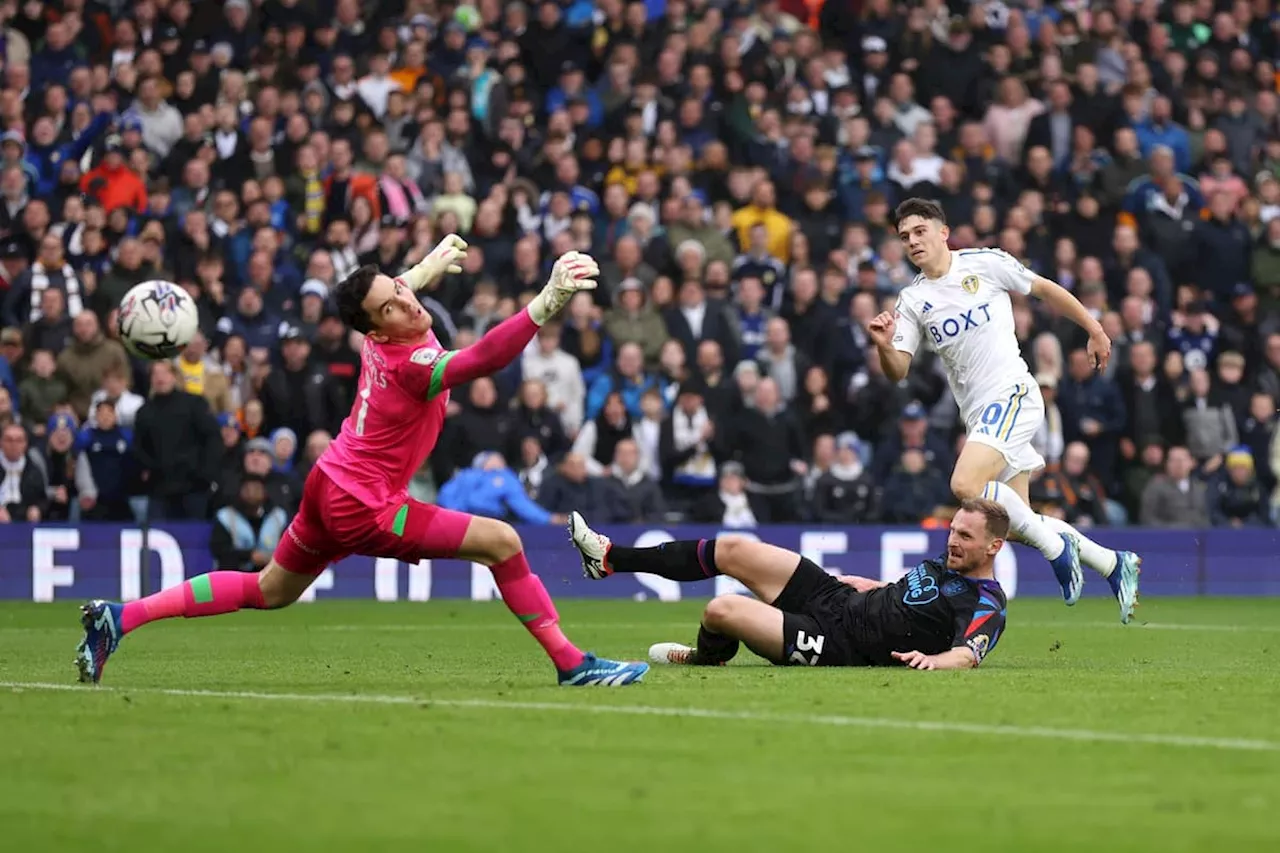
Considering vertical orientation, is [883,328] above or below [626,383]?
above

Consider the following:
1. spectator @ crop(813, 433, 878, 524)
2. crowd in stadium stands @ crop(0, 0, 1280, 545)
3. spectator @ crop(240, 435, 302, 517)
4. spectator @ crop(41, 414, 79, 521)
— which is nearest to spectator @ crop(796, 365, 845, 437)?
crowd in stadium stands @ crop(0, 0, 1280, 545)

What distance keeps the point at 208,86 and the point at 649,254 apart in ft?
17.5

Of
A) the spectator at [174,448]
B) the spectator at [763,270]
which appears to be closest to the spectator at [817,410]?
the spectator at [763,270]

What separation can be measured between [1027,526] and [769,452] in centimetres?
903

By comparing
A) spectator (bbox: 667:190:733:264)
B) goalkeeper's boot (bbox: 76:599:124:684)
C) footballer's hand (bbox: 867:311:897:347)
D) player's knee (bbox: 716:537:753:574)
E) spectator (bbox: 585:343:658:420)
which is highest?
spectator (bbox: 667:190:733:264)

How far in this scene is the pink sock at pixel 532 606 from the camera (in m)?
10.2

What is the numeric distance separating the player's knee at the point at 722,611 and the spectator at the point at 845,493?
34.3 feet

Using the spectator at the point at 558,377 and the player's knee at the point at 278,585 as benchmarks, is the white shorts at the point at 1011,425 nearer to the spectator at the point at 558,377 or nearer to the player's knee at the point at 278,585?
the player's knee at the point at 278,585

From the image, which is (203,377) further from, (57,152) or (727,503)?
(727,503)

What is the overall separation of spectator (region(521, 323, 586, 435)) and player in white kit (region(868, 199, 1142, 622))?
8348mm

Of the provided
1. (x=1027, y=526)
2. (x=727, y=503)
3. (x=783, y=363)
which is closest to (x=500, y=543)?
(x=1027, y=526)

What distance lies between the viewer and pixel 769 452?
2183cm

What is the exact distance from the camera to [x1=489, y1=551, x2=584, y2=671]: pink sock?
10.2 meters

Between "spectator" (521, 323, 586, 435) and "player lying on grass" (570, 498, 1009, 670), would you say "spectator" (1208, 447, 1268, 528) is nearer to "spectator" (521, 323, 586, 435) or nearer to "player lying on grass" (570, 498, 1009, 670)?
"spectator" (521, 323, 586, 435)
